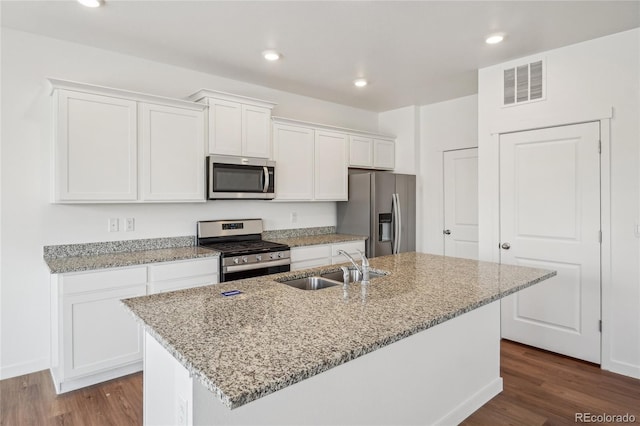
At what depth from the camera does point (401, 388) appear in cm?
182

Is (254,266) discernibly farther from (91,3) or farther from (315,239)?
(91,3)

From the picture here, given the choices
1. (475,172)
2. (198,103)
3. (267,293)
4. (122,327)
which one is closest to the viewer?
(267,293)

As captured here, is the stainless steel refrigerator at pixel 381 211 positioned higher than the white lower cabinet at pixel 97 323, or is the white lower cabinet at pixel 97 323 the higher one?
the stainless steel refrigerator at pixel 381 211

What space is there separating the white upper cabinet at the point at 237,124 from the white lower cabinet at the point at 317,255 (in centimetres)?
106

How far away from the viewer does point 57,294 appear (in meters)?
2.59

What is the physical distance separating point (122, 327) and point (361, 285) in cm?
194

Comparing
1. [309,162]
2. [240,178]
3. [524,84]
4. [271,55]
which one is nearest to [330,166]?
[309,162]

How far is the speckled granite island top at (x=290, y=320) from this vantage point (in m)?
1.03

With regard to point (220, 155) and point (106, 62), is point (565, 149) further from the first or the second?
point (106, 62)

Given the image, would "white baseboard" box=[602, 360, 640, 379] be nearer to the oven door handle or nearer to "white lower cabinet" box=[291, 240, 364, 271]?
"white lower cabinet" box=[291, 240, 364, 271]

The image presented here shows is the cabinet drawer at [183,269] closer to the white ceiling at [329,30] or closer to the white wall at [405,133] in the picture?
the white ceiling at [329,30]

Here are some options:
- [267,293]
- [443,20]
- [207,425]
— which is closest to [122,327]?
[267,293]

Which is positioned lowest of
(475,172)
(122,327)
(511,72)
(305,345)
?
(122,327)

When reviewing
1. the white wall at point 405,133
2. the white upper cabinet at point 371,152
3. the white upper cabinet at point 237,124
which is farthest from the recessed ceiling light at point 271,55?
the white wall at point 405,133
